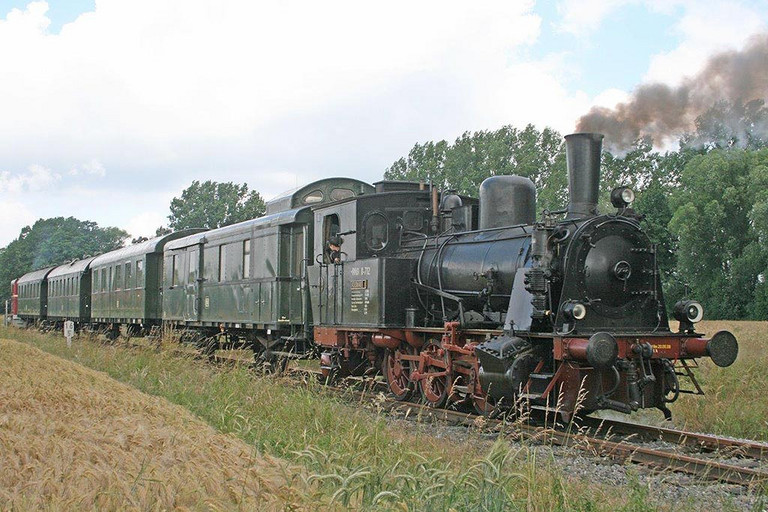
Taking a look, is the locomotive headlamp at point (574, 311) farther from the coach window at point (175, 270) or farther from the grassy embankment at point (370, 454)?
the coach window at point (175, 270)

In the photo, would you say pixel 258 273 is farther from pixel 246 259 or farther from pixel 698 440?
pixel 698 440

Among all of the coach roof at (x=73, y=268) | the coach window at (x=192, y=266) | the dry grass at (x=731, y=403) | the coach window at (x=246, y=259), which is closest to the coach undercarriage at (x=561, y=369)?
the dry grass at (x=731, y=403)

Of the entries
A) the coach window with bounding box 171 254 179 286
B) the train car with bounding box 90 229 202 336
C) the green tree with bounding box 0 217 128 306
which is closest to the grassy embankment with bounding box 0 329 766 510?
the coach window with bounding box 171 254 179 286

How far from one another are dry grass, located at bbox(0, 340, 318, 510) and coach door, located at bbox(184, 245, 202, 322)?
1339 centimetres

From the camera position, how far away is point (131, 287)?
87.8ft

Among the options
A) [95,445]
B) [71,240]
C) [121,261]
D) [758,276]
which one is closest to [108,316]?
[121,261]

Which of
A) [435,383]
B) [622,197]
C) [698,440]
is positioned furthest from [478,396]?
[622,197]

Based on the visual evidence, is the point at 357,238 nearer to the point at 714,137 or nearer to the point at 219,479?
the point at 714,137

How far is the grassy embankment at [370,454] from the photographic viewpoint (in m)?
4.77

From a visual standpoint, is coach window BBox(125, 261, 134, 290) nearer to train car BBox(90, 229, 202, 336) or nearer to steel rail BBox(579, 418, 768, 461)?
train car BBox(90, 229, 202, 336)

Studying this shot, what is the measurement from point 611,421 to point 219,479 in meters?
6.98

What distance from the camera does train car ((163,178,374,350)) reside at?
1581cm

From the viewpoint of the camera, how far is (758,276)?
47656 mm

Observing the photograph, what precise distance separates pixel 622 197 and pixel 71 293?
3039 cm
